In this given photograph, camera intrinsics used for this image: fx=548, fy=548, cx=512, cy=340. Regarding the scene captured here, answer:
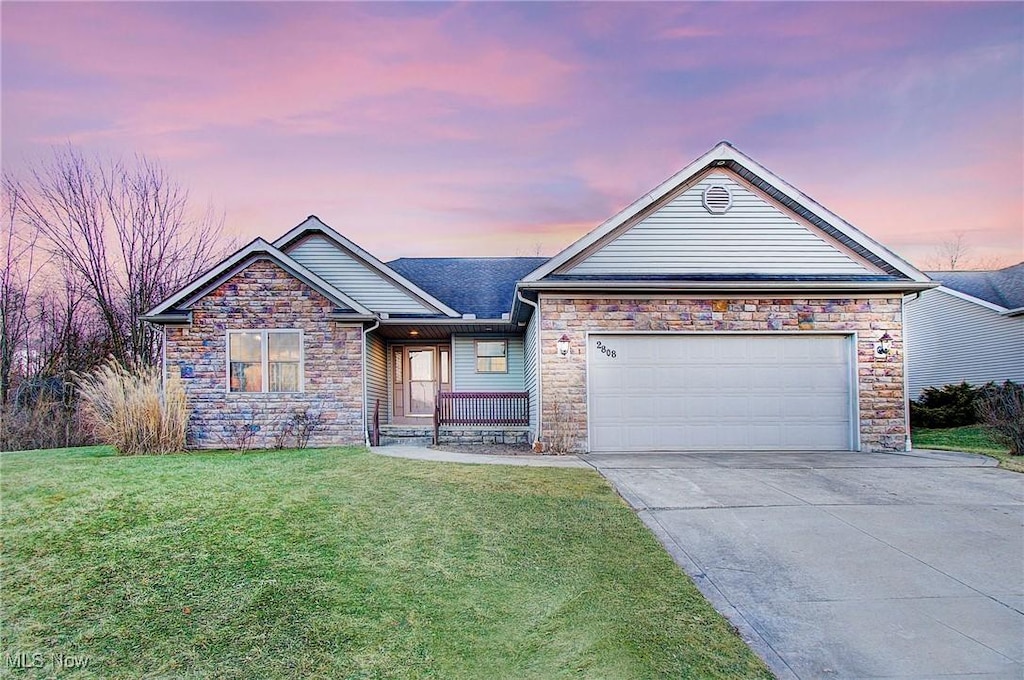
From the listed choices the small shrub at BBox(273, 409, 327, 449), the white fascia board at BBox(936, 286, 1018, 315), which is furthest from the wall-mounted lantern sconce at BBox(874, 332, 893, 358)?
the small shrub at BBox(273, 409, 327, 449)

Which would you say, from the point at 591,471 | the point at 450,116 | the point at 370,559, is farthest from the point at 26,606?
the point at 450,116

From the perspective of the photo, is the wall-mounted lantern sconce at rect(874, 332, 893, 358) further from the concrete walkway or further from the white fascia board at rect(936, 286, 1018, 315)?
the white fascia board at rect(936, 286, 1018, 315)

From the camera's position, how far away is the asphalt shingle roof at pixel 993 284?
61.3 ft

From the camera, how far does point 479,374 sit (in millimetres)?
16234

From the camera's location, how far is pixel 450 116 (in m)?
14.3

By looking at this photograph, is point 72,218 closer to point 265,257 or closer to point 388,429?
point 265,257

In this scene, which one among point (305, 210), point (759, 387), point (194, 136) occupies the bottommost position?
point (759, 387)

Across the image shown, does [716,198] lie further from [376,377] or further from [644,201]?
[376,377]

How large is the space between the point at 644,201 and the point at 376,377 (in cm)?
824

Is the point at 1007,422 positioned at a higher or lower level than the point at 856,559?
higher

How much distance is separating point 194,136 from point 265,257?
15.3ft

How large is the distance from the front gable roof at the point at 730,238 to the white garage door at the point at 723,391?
4.50 feet

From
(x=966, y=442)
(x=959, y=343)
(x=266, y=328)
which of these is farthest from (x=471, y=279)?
(x=959, y=343)

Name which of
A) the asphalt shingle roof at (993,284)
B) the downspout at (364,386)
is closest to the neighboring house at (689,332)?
the downspout at (364,386)
